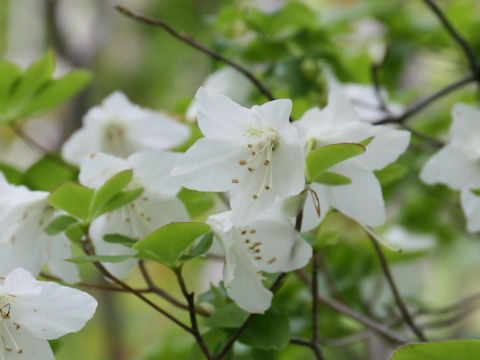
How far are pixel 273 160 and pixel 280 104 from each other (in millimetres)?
72

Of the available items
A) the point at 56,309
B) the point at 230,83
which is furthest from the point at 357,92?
the point at 56,309

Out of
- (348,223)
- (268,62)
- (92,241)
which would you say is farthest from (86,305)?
(348,223)

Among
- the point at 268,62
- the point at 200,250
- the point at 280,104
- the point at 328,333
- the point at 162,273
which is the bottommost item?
the point at 162,273

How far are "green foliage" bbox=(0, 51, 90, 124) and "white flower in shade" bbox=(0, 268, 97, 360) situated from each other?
0.43 metres

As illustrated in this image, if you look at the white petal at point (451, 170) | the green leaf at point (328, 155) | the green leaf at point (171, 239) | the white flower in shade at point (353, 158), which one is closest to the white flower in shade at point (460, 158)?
the white petal at point (451, 170)

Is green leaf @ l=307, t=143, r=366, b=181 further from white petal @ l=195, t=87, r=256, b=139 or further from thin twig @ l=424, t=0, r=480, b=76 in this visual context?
thin twig @ l=424, t=0, r=480, b=76

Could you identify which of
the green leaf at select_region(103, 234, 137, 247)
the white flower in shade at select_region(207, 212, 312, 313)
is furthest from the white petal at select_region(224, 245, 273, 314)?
the green leaf at select_region(103, 234, 137, 247)

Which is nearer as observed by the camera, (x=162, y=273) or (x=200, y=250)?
(x=200, y=250)

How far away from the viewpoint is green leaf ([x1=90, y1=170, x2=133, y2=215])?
64 centimetres

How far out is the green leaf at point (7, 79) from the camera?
927 mm

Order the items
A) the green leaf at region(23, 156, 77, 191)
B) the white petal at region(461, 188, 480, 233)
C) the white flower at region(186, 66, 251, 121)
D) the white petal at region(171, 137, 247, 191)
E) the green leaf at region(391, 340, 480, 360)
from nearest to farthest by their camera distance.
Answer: the green leaf at region(391, 340, 480, 360) → the white petal at region(171, 137, 247, 191) → the white petal at region(461, 188, 480, 233) → the green leaf at region(23, 156, 77, 191) → the white flower at region(186, 66, 251, 121)

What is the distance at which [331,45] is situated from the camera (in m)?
1.20

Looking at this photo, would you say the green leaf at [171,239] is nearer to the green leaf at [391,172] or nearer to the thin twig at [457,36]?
the green leaf at [391,172]

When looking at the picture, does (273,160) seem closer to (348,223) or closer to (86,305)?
(86,305)
